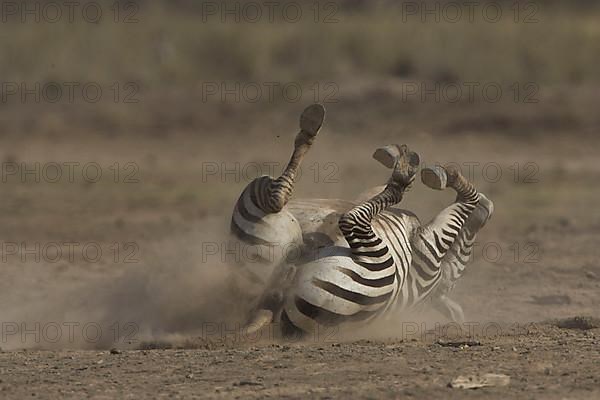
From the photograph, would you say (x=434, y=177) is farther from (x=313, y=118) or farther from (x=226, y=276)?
(x=226, y=276)

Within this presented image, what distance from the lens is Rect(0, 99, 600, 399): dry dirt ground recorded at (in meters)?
5.38

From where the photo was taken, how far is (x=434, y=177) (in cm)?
684

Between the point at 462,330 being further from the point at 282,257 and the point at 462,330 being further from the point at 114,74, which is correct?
the point at 114,74

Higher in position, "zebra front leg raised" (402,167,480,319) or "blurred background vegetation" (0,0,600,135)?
"blurred background vegetation" (0,0,600,135)

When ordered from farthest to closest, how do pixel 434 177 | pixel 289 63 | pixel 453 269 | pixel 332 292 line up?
1. pixel 289 63
2. pixel 453 269
3. pixel 434 177
4. pixel 332 292

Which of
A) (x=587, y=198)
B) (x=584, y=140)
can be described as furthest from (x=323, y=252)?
(x=584, y=140)

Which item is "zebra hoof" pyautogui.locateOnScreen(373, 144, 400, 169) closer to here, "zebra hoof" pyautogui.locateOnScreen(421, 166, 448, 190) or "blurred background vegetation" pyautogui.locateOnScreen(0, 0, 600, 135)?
"zebra hoof" pyautogui.locateOnScreen(421, 166, 448, 190)

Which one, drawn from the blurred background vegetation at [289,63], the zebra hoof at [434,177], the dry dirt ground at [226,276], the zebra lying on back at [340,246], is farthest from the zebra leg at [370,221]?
the blurred background vegetation at [289,63]

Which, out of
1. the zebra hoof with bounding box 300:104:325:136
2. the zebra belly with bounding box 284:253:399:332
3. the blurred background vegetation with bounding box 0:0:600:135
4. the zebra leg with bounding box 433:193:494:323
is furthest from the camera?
the blurred background vegetation with bounding box 0:0:600:135

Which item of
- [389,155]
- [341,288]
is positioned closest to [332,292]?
[341,288]

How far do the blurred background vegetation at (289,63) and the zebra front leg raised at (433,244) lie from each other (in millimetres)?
9127

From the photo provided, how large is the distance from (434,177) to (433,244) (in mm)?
407

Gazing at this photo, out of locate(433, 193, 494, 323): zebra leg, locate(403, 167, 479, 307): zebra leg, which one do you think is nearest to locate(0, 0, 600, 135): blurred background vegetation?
locate(433, 193, 494, 323): zebra leg

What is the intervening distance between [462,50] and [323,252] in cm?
1324
